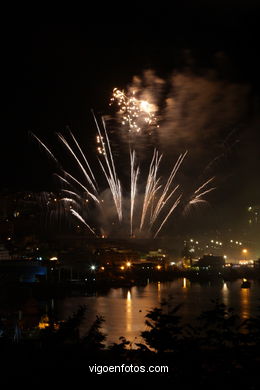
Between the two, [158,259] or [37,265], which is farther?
[158,259]

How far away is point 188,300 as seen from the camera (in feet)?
80.3

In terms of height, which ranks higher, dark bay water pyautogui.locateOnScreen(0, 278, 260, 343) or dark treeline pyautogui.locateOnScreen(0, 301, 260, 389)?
dark treeline pyautogui.locateOnScreen(0, 301, 260, 389)

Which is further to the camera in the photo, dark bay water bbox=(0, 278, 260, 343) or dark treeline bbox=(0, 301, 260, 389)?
dark bay water bbox=(0, 278, 260, 343)

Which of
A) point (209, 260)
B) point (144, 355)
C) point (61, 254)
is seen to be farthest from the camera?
point (209, 260)

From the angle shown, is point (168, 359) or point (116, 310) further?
point (116, 310)

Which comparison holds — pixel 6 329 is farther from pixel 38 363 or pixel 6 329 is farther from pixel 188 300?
pixel 188 300

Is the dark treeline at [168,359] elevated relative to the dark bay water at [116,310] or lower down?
elevated

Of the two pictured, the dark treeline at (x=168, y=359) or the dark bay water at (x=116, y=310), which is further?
the dark bay water at (x=116, y=310)

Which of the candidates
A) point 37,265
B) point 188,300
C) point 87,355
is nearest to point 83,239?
point 37,265

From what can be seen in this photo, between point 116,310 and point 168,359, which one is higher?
point 168,359

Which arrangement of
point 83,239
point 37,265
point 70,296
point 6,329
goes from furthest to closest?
1. point 83,239
2. point 37,265
3. point 70,296
4. point 6,329

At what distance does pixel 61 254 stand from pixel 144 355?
37.0 metres

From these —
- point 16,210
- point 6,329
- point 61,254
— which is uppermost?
point 16,210

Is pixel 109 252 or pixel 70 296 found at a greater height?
pixel 109 252
